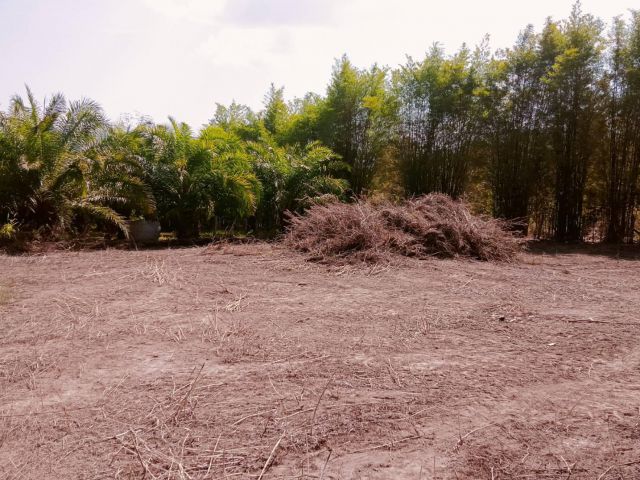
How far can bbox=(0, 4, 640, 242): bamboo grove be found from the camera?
785 centimetres

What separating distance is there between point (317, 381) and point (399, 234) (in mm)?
4447

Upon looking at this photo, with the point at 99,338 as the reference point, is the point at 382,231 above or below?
above

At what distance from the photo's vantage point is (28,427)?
1976 millimetres

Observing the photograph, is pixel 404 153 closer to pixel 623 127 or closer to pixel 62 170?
pixel 623 127

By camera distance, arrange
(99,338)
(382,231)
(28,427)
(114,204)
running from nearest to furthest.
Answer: (28,427) < (99,338) < (382,231) < (114,204)

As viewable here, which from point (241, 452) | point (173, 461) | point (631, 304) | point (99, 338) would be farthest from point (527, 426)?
point (631, 304)

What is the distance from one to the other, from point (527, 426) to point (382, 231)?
472cm

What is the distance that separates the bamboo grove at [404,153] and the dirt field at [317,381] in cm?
350

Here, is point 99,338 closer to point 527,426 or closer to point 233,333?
point 233,333

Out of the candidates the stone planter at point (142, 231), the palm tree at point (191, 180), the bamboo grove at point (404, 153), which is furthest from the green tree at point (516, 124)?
the stone planter at point (142, 231)

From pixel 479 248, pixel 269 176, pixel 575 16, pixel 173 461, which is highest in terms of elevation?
pixel 575 16

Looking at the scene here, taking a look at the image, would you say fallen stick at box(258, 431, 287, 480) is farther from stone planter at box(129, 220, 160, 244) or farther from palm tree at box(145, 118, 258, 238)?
stone planter at box(129, 220, 160, 244)

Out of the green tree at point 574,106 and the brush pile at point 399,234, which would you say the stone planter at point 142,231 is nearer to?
the brush pile at point 399,234

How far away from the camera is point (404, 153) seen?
9.95 metres
